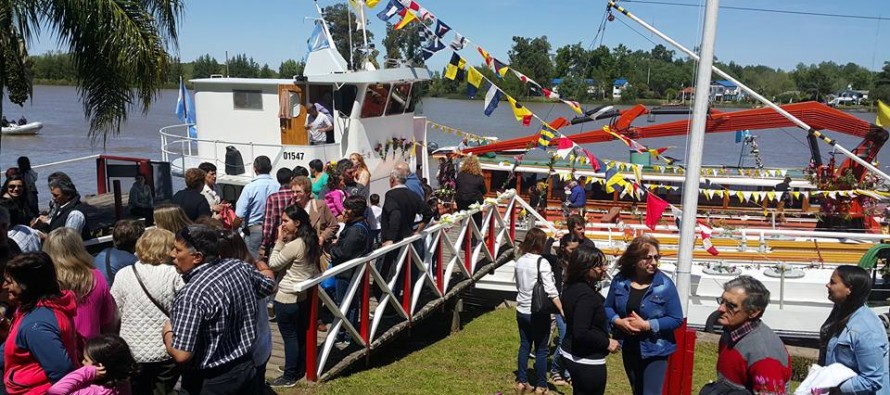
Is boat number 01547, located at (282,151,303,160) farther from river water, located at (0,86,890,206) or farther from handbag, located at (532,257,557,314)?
river water, located at (0,86,890,206)

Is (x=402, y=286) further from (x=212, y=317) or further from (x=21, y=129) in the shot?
(x=21, y=129)

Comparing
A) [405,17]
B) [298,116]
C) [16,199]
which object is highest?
[405,17]

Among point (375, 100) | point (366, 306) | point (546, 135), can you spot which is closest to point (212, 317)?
point (366, 306)

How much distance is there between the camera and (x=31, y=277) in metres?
3.62

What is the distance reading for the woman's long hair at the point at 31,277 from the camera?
3.62 metres

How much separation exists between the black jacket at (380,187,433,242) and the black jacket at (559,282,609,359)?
2.95 m

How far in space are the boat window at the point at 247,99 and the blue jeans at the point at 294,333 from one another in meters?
7.57

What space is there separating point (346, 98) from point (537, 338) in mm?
7587

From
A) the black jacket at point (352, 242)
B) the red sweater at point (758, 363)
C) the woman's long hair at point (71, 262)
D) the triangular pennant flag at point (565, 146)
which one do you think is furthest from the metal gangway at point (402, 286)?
the red sweater at point (758, 363)

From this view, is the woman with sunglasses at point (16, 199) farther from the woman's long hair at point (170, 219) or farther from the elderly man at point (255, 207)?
the woman's long hair at point (170, 219)

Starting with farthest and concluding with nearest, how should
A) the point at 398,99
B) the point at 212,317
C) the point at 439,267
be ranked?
1. the point at 398,99
2. the point at 439,267
3. the point at 212,317

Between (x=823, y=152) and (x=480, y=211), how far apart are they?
32.7 meters

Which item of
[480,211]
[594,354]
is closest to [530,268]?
[594,354]

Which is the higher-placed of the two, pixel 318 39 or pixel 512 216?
pixel 318 39
